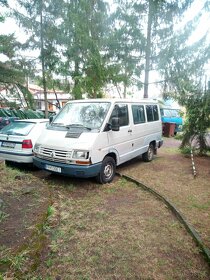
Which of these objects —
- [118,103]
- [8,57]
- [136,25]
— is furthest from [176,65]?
[8,57]

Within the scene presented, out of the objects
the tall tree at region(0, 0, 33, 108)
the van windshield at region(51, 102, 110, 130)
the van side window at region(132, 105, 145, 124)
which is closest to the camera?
the van windshield at region(51, 102, 110, 130)

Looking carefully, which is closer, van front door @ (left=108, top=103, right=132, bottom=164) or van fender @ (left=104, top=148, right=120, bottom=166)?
van fender @ (left=104, top=148, right=120, bottom=166)

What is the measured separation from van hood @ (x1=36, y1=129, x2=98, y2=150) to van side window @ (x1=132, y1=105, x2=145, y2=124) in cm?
213

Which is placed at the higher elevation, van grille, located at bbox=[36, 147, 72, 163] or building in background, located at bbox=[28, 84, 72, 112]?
building in background, located at bbox=[28, 84, 72, 112]

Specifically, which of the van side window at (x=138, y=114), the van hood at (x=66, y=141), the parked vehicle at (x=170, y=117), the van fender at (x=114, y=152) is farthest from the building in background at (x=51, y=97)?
the van fender at (x=114, y=152)

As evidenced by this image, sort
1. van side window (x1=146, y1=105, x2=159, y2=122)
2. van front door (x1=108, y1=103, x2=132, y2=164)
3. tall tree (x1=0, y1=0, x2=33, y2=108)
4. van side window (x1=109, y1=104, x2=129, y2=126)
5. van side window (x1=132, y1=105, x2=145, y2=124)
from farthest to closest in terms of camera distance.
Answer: tall tree (x1=0, y1=0, x2=33, y2=108) → van side window (x1=146, y1=105, x2=159, y2=122) → van side window (x1=132, y1=105, x2=145, y2=124) → van side window (x1=109, y1=104, x2=129, y2=126) → van front door (x1=108, y1=103, x2=132, y2=164)

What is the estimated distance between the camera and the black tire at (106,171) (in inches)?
231

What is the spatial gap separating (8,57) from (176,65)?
9.39 meters

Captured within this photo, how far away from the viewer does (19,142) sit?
6.55 meters

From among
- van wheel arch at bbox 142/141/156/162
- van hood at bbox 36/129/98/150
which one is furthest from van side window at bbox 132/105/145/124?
van hood at bbox 36/129/98/150

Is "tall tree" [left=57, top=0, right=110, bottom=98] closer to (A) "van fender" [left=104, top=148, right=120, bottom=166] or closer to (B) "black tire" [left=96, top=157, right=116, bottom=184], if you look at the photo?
(A) "van fender" [left=104, top=148, right=120, bottom=166]

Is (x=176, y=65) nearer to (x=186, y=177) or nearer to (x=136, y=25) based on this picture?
(x=136, y=25)

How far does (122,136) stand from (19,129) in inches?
122

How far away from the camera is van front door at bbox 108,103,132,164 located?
618 centimetres
